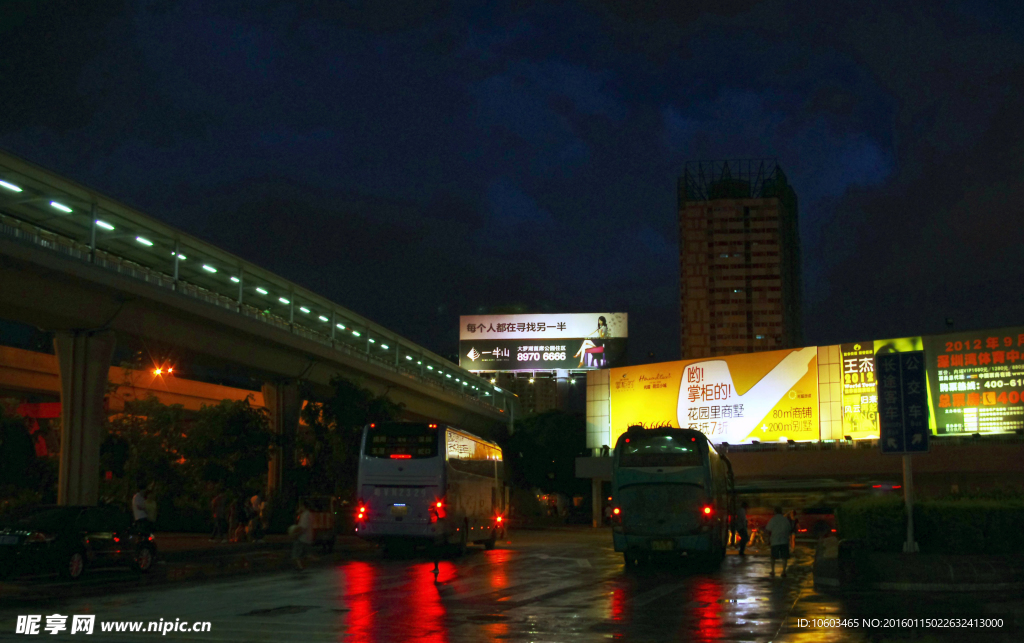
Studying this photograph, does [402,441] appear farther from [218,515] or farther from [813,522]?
[813,522]

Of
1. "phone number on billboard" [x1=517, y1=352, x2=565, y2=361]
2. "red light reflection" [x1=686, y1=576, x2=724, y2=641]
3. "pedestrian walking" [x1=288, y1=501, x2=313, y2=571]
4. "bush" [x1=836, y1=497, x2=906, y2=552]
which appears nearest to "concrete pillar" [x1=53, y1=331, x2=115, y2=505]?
"pedestrian walking" [x1=288, y1=501, x2=313, y2=571]

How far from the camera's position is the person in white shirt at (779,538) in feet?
64.4

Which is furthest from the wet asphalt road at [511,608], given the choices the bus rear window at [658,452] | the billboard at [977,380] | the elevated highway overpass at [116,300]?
the billboard at [977,380]

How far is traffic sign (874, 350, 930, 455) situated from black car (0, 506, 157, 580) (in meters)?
15.6

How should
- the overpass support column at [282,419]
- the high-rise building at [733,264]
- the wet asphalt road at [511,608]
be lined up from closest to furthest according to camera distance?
the wet asphalt road at [511,608] → the overpass support column at [282,419] → the high-rise building at [733,264]

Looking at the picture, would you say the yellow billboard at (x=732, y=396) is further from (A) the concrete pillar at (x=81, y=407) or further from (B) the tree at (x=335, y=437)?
(A) the concrete pillar at (x=81, y=407)

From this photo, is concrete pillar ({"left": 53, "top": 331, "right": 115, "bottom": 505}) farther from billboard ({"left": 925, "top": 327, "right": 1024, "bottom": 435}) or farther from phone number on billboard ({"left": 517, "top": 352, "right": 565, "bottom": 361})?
phone number on billboard ({"left": 517, "top": 352, "right": 565, "bottom": 361})

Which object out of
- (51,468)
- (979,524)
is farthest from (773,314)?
(979,524)

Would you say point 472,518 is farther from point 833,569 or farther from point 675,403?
point 675,403

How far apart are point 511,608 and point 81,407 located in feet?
58.8

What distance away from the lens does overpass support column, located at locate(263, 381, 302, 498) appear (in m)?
38.8

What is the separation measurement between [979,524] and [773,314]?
130m

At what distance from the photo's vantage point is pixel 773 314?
5664 inches

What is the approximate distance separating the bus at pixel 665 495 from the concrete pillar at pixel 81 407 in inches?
591
